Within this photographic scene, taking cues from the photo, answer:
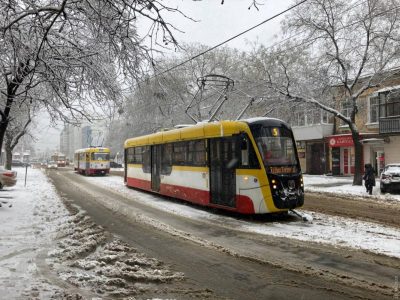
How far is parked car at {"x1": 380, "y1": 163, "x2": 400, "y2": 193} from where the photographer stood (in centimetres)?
2044

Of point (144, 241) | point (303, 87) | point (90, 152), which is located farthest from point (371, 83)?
point (90, 152)

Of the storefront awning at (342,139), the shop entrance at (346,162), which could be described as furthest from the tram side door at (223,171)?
the shop entrance at (346,162)

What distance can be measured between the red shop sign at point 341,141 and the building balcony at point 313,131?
1254 millimetres

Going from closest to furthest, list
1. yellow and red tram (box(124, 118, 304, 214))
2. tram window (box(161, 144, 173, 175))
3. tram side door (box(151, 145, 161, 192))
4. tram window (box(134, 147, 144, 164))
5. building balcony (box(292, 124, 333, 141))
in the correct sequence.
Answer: yellow and red tram (box(124, 118, 304, 214)), tram window (box(161, 144, 173, 175)), tram side door (box(151, 145, 161, 192)), tram window (box(134, 147, 144, 164)), building balcony (box(292, 124, 333, 141))

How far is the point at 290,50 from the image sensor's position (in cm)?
2684

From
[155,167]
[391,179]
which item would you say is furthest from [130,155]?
[391,179]

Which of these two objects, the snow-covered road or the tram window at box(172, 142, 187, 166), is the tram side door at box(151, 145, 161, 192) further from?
the snow-covered road

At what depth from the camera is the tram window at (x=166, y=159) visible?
17.8 meters

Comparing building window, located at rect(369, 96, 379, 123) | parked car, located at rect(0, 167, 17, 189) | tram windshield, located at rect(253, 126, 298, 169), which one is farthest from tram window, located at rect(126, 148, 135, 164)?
building window, located at rect(369, 96, 379, 123)

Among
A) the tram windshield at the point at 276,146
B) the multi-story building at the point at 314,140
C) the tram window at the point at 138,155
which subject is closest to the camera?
the tram windshield at the point at 276,146

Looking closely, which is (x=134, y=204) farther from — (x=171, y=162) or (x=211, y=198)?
(x=211, y=198)

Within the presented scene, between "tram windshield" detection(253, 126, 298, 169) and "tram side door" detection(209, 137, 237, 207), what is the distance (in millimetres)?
852

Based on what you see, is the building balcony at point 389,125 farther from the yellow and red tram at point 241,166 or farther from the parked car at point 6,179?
the parked car at point 6,179

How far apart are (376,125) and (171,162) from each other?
21.5 m
